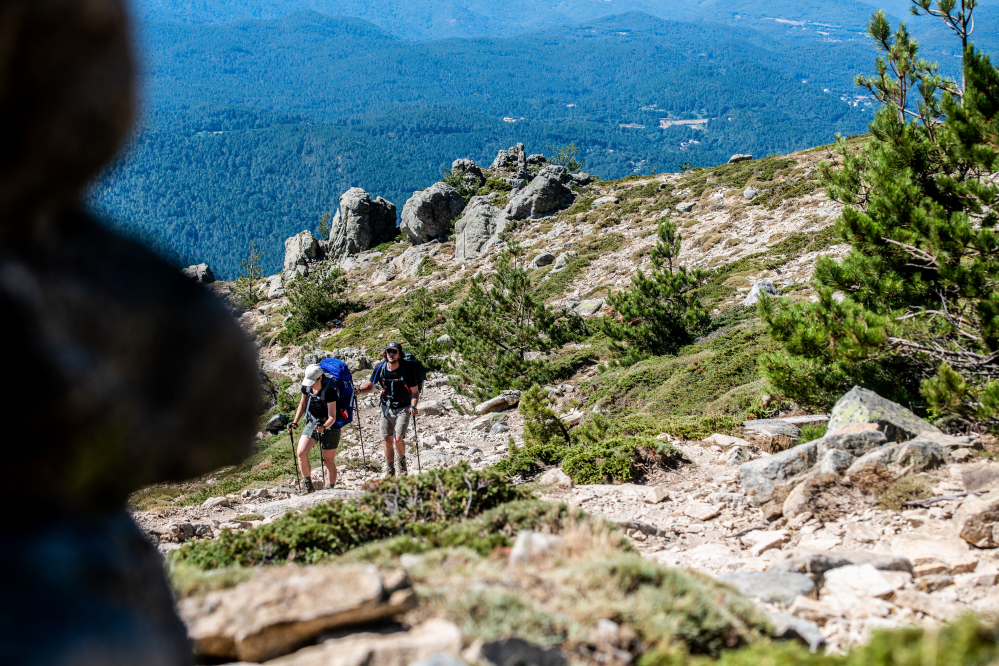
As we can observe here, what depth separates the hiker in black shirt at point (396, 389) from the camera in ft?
28.3

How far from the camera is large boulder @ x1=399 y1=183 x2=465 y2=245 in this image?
4462 centimetres

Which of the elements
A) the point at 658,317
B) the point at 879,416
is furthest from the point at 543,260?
the point at 879,416

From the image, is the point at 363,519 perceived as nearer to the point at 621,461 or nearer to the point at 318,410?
the point at 318,410

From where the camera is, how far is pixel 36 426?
5.68 feet

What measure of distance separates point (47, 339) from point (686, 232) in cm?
2991

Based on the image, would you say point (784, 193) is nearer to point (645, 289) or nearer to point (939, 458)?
point (645, 289)

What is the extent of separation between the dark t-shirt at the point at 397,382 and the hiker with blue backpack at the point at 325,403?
18.6 inches

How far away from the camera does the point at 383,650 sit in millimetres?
2596

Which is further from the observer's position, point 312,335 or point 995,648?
point 312,335

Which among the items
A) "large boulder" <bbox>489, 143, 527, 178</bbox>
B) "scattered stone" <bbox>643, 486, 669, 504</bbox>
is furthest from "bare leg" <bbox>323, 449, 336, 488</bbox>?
"large boulder" <bbox>489, 143, 527, 178</bbox>

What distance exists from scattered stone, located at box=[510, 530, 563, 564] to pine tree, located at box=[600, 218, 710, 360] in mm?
11274

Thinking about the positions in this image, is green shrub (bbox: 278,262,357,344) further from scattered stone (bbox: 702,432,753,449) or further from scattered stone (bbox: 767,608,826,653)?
scattered stone (bbox: 767,608,826,653)

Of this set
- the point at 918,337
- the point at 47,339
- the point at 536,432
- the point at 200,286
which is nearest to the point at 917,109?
the point at 918,337

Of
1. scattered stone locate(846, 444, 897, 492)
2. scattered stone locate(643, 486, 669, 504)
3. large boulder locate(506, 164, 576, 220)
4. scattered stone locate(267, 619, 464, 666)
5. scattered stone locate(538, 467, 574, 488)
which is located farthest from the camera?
large boulder locate(506, 164, 576, 220)
